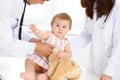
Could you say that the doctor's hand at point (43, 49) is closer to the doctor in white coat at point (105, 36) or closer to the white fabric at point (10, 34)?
the white fabric at point (10, 34)

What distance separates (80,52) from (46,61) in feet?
1.19

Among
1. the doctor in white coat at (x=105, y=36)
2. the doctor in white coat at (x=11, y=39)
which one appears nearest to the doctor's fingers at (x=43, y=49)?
the doctor in white coat at (x=11, y=39)

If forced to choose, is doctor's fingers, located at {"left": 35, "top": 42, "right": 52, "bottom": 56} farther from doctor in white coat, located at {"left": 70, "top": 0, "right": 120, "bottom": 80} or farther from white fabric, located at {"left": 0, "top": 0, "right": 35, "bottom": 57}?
doctor in white coat, located at {"left": 70, "top": 0, "right": 120, "bottom": 80}

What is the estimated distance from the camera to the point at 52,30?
979 millimetres

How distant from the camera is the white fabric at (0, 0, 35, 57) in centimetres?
95

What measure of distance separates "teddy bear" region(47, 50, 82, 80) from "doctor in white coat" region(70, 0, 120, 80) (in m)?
0.10

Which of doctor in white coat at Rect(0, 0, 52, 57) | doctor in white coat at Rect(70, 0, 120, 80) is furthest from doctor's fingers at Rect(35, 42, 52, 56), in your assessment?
doctor in white coat at Rect(70, 0, 120, 80)

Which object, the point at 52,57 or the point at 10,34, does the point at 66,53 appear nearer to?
the point at 52,57

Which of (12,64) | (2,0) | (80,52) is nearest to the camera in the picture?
(2,0)

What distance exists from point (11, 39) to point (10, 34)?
0.02 metres

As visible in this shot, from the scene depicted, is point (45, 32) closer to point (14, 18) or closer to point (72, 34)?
point (14, 18)

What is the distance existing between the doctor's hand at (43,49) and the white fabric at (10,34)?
0.02 m

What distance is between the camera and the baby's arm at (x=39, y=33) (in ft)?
3.12

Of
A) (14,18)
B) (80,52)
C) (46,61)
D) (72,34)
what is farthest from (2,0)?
(80,52)
